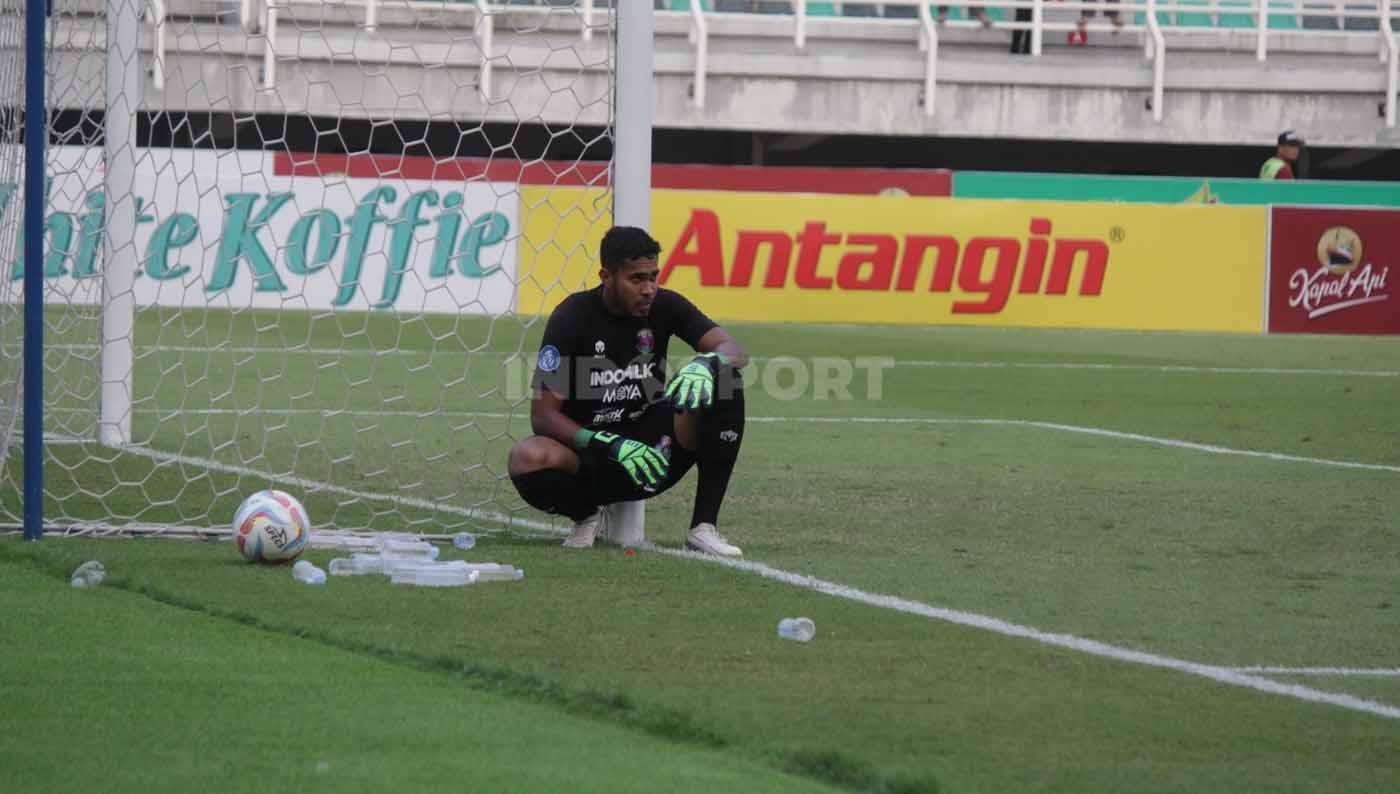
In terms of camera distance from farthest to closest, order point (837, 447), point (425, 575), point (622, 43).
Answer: point (837, 447) → point (622, 43) → point (425, 575)

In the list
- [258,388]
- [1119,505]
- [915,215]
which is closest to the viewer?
[1119,505]

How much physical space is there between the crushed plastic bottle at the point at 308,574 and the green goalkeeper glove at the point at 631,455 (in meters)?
1.00

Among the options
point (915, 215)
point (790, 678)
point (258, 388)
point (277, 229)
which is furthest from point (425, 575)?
point (915, 215)

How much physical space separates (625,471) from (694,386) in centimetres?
38

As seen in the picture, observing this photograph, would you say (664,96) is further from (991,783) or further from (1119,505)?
(991,783)

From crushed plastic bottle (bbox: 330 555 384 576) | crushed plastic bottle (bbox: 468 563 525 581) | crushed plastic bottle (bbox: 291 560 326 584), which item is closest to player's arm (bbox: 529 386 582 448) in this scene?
crushed plastic bottle (bbox: 468 563 525 581)

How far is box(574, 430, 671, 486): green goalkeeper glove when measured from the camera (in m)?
6.66

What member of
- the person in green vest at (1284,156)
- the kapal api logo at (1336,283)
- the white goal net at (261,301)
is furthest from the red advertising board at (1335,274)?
the white goal net at (261,301)

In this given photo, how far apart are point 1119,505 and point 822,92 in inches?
826

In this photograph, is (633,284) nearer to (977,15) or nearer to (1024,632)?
(1024,632)

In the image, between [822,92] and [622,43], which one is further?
[822,92]

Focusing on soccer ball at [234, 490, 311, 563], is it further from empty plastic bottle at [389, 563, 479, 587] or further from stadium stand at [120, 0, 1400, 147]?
stadium stand at [120, 0, 1400, 147]

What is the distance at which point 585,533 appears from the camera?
23.0 feet

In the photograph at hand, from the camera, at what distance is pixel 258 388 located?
40.9 feet
